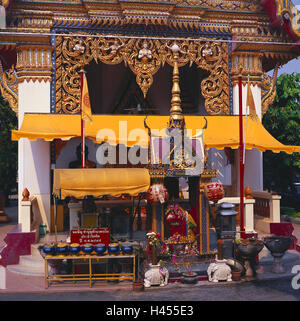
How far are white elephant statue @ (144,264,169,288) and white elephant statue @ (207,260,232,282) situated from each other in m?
1.15

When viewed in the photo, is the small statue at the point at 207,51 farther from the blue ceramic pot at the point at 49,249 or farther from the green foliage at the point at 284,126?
the blue ceramic pot at the point at 49,249

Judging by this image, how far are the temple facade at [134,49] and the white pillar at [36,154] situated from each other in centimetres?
4

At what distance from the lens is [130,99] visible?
20.5 metres

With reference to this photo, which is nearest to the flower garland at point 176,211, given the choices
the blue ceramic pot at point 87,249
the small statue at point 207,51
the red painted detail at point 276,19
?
the blue ceramic pot at point 87,249

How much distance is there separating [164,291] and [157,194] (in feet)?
7.80

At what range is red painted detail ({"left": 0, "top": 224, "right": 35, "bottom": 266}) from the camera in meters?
12.9

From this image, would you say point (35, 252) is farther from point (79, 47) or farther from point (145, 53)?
point (145, 53)

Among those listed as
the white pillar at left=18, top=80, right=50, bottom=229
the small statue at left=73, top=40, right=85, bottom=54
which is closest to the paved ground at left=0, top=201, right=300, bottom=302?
the white pillar at left=18, top=80, right=50, bottom=229

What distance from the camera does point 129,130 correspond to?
49.3 ft

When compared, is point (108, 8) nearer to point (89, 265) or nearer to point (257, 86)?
point (257, 86)

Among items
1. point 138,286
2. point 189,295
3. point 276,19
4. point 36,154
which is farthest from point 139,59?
point 189,295

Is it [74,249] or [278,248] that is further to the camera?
[278,248]

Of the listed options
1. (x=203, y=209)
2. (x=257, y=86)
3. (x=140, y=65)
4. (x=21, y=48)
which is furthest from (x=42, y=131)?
(x=257, y=86)

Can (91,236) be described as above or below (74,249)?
→ above
